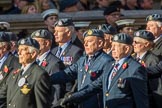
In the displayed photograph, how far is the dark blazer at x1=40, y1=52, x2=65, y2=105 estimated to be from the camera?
46.2 feet

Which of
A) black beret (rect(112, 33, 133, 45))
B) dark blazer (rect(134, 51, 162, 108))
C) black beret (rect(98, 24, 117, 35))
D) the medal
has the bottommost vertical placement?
dark blazer (rect(134, 51, 162, 108))

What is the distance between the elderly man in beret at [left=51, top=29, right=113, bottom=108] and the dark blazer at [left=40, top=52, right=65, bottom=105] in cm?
25

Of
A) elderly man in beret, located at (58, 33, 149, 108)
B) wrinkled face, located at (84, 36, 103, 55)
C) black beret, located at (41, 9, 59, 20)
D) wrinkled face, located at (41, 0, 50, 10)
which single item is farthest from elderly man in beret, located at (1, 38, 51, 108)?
wrinkled face, located at (41, 0, 50, 10)

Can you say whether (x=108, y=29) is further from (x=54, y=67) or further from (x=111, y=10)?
(x=111, y=10)

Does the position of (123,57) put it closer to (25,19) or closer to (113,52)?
(113,52)

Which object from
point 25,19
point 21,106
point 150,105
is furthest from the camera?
point 25,19

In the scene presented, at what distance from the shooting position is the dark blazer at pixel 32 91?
12604 millimetres

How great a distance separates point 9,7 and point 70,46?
401 cm

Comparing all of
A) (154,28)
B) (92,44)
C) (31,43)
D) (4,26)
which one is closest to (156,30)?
(154,28)

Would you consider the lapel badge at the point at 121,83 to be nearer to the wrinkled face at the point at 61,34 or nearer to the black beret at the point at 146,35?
the black beret at the point at 146,35

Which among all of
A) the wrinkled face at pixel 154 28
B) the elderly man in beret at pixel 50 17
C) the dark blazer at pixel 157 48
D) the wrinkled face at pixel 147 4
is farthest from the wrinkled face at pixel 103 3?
the dark blazer at pixel 157 48

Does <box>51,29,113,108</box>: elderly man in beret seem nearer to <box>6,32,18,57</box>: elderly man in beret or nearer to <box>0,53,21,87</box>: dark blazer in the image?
<box>0,53,21,87</box>: dark blazer

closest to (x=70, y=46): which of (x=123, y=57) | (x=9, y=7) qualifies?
(x=123, y=57)

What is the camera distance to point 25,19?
1673 cm
